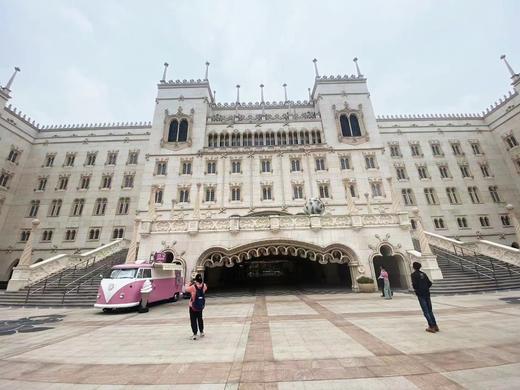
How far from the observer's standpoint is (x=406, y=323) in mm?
7707

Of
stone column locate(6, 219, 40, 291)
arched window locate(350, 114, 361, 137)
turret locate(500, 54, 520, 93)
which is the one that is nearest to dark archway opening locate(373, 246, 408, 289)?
arched window locate(350, 114, 361, 137)

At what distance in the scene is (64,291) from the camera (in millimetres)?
15180

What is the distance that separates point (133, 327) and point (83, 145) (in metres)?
40.0

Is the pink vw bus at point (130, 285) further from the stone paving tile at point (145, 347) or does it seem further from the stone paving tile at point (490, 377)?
the stone paving tile at point (490, 377)

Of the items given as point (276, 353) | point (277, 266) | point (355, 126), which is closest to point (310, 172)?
point (355, 126)

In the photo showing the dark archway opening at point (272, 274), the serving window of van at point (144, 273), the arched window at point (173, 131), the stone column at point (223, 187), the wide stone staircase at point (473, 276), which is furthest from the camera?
the arched window at point (173, 131)

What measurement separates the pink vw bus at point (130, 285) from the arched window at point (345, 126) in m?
29.5

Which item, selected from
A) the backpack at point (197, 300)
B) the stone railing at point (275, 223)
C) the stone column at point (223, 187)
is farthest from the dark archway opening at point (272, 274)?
the backpack at point (197, 300)

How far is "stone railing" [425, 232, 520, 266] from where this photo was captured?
18.3 metres

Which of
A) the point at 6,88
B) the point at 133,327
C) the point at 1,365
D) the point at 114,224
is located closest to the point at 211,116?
the point at 114,224

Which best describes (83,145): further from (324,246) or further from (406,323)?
(406,323)

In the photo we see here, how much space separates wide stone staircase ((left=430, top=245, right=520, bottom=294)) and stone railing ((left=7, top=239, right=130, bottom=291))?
29.1 metres

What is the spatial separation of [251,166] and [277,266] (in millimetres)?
13546

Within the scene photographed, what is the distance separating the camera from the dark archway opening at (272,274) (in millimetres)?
24280
